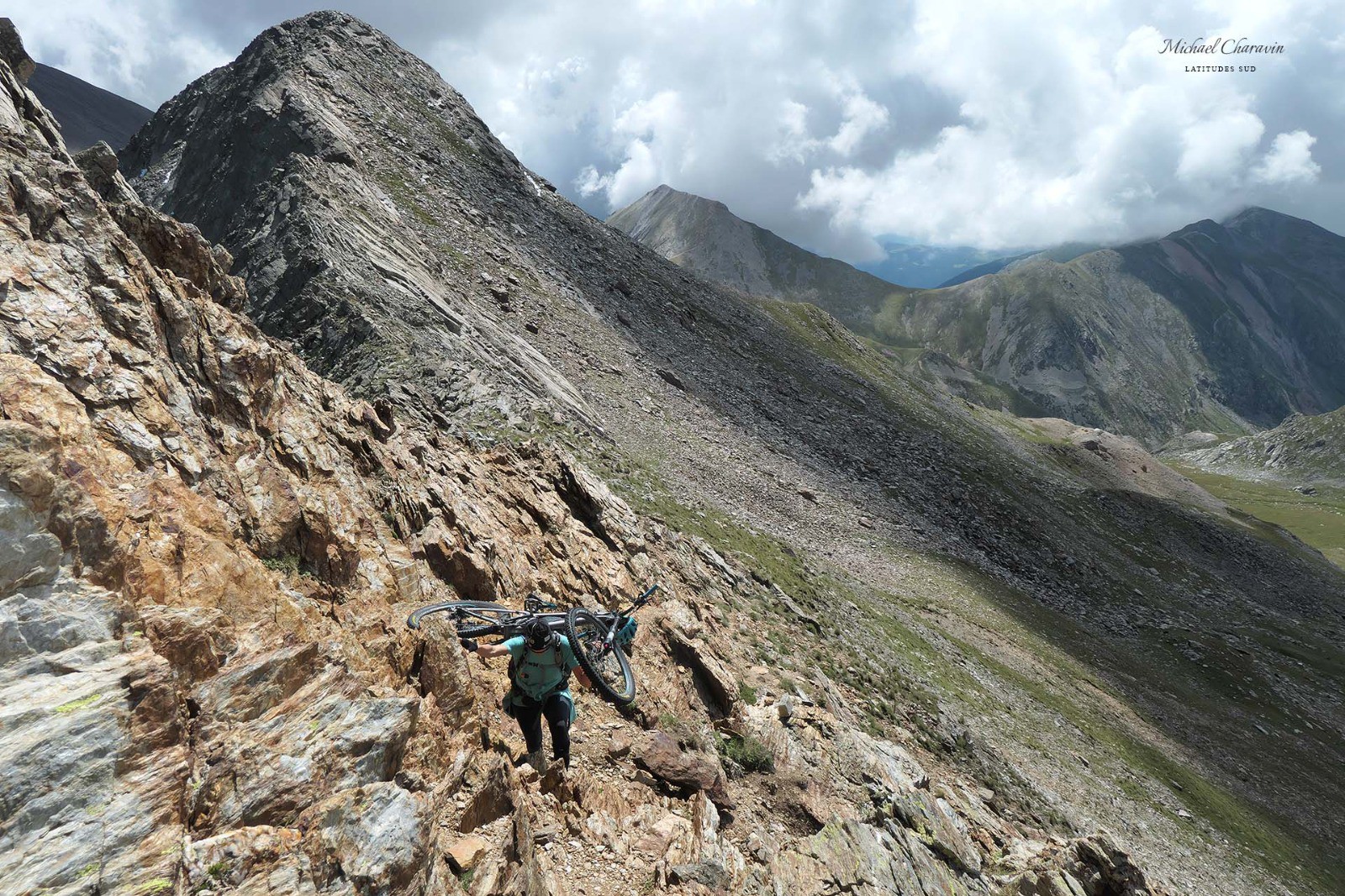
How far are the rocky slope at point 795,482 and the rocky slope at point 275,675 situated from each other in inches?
117

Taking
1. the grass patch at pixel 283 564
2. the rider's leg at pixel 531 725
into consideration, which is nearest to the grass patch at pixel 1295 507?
the rider's leg at pixel 531 725

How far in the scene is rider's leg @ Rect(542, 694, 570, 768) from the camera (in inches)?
386

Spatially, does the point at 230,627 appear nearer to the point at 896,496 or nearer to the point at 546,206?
the point at 896,496

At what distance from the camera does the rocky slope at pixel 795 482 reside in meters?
27.4

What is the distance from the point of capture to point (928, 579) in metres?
43.1

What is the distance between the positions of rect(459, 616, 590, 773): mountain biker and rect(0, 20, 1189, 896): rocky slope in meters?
0.45

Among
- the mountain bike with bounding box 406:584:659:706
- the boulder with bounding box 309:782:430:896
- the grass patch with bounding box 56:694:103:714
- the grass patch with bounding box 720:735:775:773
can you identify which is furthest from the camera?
the grass patch with bounding box 720:735:775:773

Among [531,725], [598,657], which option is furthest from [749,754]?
[531,725]

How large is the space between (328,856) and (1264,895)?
118ft

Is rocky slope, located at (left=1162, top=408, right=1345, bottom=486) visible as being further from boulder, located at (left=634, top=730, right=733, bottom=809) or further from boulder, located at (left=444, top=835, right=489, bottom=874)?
boulder, located at (left=444, top=835, right=489, bottom=874)

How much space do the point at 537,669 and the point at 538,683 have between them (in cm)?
22

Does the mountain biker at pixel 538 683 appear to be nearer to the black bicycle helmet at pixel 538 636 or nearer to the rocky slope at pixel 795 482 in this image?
the black bicycle helmet at pixel 538 636

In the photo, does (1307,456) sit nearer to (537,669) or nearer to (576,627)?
(576,627)

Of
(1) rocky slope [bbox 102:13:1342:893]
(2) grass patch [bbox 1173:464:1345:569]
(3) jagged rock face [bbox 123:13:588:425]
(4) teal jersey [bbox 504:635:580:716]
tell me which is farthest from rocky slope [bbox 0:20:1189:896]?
(2) grass patch [bbox 1173:464:1345:569]
